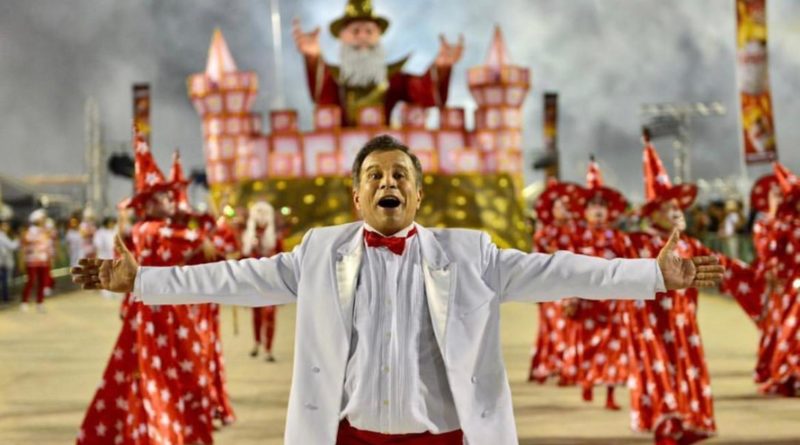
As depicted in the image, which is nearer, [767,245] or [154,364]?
[154,364]

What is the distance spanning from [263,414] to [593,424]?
2.31 meters

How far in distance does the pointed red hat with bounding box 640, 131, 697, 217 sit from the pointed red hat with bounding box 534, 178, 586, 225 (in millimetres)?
1041

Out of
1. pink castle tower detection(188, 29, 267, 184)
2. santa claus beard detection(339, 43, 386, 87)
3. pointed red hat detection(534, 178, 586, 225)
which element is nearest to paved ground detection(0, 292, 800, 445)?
pointed red hat detection(534, 178, 586, 225)

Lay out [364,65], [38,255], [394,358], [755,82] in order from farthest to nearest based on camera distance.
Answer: [364,65]
[38,255]
[755,82]
[394,358]

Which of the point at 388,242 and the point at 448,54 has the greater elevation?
the point at 448,54

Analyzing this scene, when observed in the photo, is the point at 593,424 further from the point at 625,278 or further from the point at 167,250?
the point at 625,278

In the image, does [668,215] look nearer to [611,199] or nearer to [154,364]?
[611,199]

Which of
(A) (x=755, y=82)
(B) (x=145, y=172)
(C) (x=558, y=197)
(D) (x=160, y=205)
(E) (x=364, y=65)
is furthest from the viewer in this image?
(E) (x=364, y=65)

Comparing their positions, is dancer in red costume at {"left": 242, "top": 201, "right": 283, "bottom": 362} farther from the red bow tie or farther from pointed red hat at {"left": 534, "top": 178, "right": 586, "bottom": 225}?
the red bow tie

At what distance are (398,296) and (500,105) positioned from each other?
27.3 m

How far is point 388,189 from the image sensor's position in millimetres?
2863

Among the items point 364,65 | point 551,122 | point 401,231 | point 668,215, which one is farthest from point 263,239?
point 551,122

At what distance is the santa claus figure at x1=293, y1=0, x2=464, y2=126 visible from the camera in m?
27.6

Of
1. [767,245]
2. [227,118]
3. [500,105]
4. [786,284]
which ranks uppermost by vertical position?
[500,105]
